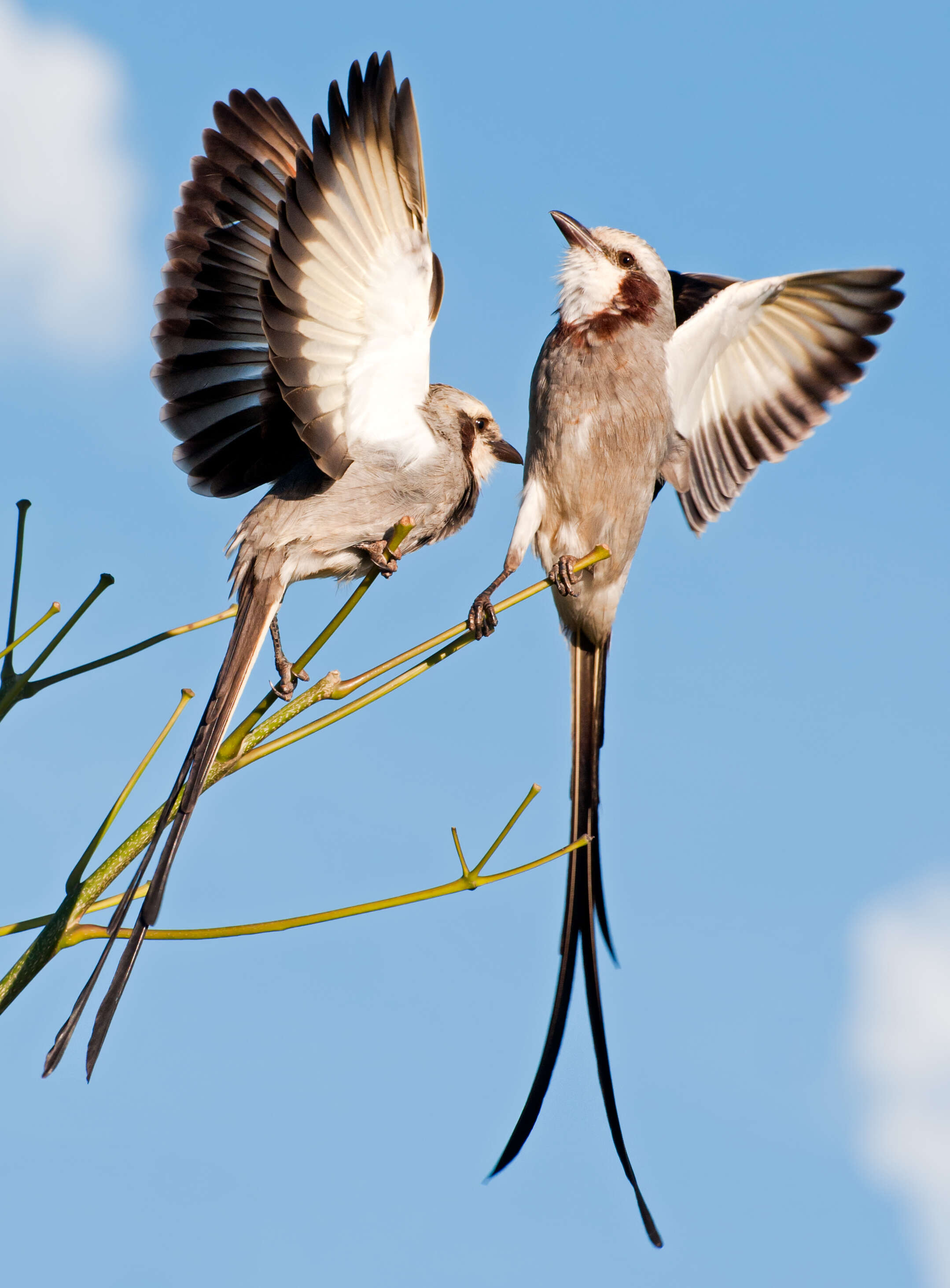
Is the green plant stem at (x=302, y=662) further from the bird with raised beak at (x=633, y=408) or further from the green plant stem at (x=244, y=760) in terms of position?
the bird with raised beak at (x=633, y=408)

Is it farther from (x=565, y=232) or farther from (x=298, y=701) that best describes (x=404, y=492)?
(x=298, y=701)

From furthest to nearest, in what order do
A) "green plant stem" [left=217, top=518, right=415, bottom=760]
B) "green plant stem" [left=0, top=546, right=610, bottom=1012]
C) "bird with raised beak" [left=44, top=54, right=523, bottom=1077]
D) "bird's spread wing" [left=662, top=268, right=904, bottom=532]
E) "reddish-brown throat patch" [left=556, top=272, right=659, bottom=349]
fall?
1. "bird's spread wing" [left=662, top=268, right=904, bottom=532]
2. "reddish-brown throat patch" [left=556, top=272, right=659, bottom=349]
3. "bird with raised beak" [left=44, top=54, right=523, bottom=1077]
4. "green plant stem" [left=217, top=518, right=415, bottom=760]
5. "green plant stem" [left=0, top=546, right=610, bottom=1012]

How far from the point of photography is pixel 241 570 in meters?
2.75

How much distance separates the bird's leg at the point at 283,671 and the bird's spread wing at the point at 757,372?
121 cm

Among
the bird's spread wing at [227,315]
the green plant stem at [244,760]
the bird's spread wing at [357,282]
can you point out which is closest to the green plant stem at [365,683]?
the green plant stem at [244,760]

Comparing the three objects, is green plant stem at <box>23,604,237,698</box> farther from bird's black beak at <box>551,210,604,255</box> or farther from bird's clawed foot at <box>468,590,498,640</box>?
bird's black beak at <box>551,210,604,255</box>

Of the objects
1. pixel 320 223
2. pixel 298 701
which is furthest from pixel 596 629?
pixel 298 701

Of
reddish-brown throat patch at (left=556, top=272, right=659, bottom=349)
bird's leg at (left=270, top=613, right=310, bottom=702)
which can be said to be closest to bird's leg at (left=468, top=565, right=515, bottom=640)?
bird's leg at (left=270, top=613, right=310, bottom=702)

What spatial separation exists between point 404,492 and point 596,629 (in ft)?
2.75

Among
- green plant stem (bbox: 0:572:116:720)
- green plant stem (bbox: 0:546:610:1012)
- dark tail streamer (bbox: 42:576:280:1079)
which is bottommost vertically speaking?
dark tail streamer (bbox: 42:576:280:1079)

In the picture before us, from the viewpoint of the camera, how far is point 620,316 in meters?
3.08

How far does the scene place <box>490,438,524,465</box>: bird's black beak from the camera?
3.27m

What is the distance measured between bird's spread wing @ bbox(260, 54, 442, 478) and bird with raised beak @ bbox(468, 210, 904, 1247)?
44 cm

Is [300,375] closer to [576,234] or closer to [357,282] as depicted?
[357,282]
